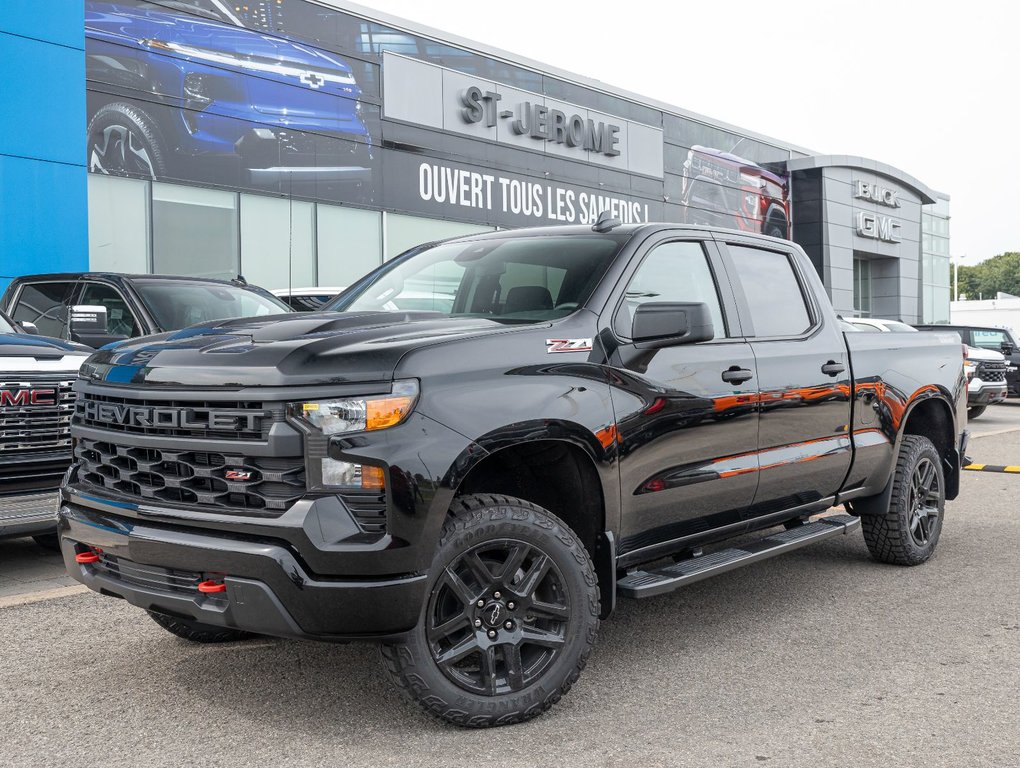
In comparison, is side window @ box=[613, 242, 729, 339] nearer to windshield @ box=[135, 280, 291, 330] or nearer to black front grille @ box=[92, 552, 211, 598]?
black front grille @ box=[92, 552, 211, 598]

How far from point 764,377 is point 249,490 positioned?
8.28 ft

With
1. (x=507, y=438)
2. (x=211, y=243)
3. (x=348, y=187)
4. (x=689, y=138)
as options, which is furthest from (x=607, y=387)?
(x=689, y=138)

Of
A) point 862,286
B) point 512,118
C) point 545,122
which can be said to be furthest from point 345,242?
point 862,286

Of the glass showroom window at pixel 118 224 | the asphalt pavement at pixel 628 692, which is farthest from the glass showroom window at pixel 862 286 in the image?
the asphalt pavement at pixel 628 692

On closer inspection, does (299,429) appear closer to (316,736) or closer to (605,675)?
(316,736)

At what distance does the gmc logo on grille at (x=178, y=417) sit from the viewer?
338 centimetres

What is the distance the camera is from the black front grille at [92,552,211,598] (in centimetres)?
346

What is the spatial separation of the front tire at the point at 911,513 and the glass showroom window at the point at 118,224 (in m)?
14.6

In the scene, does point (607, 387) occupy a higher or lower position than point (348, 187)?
lower

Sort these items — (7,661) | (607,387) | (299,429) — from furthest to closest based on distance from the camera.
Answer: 1. (7,661)
2. (607,387)
3. (299,429)

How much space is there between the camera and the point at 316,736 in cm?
356

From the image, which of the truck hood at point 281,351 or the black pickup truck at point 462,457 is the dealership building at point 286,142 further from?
the truck hood at point 281,351

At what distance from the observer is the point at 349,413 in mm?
3320

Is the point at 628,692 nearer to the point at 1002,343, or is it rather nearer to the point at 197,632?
the point at 197,632
